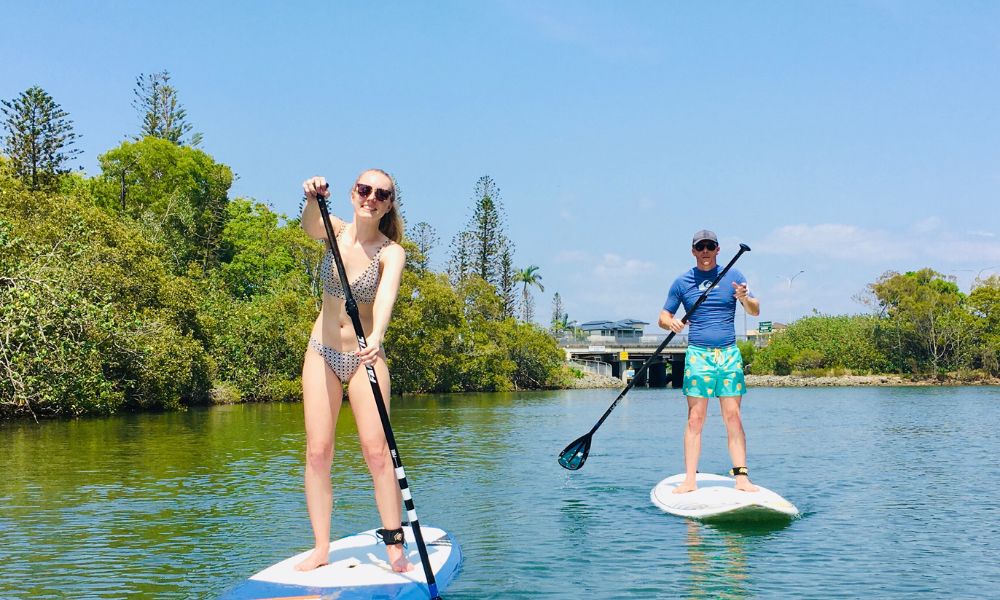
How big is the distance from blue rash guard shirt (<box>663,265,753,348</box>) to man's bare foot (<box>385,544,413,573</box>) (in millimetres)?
4300

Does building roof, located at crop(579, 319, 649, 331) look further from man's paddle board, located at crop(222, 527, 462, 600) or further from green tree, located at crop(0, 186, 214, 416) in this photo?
man's paddle board, located at crop(222, 527, 462, 600)

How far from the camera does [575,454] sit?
11.8m

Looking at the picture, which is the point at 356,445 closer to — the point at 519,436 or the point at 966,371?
the point at 519,436

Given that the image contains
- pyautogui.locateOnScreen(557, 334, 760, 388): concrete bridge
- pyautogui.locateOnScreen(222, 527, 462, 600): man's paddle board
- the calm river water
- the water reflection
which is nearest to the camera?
pyautogui.locateOnScreen(222, 527, 462, 600): man's paddle board

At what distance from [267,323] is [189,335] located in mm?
12720

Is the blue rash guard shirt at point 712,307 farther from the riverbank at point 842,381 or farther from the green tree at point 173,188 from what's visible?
the riverbank at point 842,381

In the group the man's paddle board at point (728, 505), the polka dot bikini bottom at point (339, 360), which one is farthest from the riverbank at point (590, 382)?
the polka dot bikini bottom at point (339, 360)

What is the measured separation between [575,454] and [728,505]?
308 cm

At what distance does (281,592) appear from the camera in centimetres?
574

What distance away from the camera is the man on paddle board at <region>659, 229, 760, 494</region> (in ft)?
30.5

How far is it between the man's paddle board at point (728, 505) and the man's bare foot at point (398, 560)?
389 centimetres

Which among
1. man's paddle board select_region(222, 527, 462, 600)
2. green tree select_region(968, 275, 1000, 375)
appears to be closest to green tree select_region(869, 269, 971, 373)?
green tree select_region(968, 275, 1000, 375)

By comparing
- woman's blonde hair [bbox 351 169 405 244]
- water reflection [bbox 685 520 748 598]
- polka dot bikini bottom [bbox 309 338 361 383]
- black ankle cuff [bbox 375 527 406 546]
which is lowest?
water reflection [bbox 685 520 748 598]

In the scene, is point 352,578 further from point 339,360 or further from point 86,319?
point 86,319
